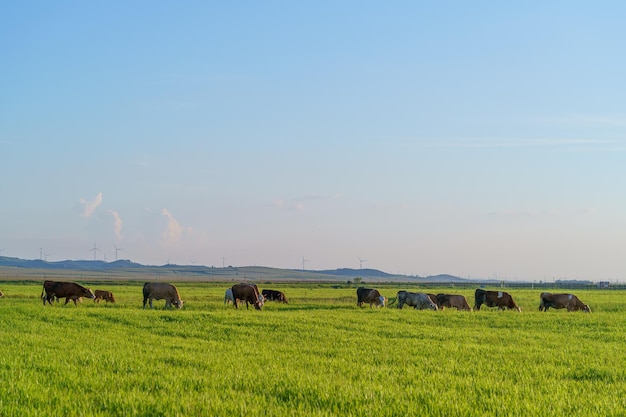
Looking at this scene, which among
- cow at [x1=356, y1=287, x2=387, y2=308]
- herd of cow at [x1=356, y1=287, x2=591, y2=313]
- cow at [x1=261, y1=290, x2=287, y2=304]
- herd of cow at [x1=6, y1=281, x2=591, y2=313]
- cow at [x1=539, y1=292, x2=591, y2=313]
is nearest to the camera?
herd of cow at [x1=6, y1=281, x2=591, y2=313]

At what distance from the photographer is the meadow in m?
9.00

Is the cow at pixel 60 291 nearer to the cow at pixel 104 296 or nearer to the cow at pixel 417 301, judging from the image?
the cow at pixel 104 296

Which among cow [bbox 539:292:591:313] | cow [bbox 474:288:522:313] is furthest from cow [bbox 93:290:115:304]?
cow [bbox 539:292:591:313]

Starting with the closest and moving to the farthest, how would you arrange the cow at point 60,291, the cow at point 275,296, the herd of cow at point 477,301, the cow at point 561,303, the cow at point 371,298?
the cow at point 60,291
the herd of cow at point 477,301
the cow at point 561,303
the cow at point 371,298
the cow at point 275,296

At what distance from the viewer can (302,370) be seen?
1206cm

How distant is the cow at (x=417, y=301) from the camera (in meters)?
38.1

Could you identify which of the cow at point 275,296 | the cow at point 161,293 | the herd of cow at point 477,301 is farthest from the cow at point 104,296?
the herd of cow at point 477,301

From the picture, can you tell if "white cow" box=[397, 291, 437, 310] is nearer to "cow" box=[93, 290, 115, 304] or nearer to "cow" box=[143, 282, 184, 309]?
"cow" box=[143, 282, 184, 309]

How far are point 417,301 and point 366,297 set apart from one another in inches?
153

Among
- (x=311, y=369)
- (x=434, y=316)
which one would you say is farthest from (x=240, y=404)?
(x=434, y=316)

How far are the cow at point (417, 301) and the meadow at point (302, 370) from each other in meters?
15.6

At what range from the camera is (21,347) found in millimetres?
15391

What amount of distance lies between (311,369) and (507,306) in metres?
30.3

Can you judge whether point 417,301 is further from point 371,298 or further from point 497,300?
point 497,300
